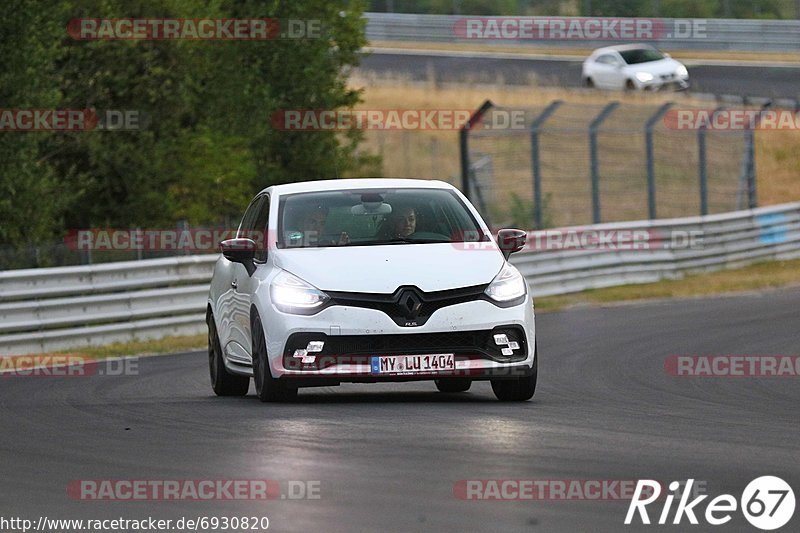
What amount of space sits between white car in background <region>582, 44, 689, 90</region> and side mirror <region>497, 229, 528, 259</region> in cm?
3918

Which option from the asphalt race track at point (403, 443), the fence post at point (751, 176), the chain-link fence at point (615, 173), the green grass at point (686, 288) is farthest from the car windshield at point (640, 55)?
the asphalt race track at point (403, 443)

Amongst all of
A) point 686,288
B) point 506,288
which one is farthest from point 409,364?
point 686,288

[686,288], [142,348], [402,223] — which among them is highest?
[402,223]

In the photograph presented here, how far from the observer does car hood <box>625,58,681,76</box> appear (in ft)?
167

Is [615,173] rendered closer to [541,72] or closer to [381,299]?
[541,72]

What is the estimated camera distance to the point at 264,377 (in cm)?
1157

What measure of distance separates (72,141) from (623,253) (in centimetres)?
860

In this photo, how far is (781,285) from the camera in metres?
26.2

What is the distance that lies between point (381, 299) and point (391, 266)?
0.29 meters

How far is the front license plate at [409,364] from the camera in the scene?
11125 mm

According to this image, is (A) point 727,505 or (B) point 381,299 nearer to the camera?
(A) point 727,505

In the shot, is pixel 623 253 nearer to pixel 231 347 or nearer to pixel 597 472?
pixel 231 347

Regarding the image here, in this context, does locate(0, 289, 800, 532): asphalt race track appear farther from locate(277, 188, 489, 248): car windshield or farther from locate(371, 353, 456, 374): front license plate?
locate(277, 188, 489, 248): car windshield

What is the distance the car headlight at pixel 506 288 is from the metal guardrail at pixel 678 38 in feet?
124
